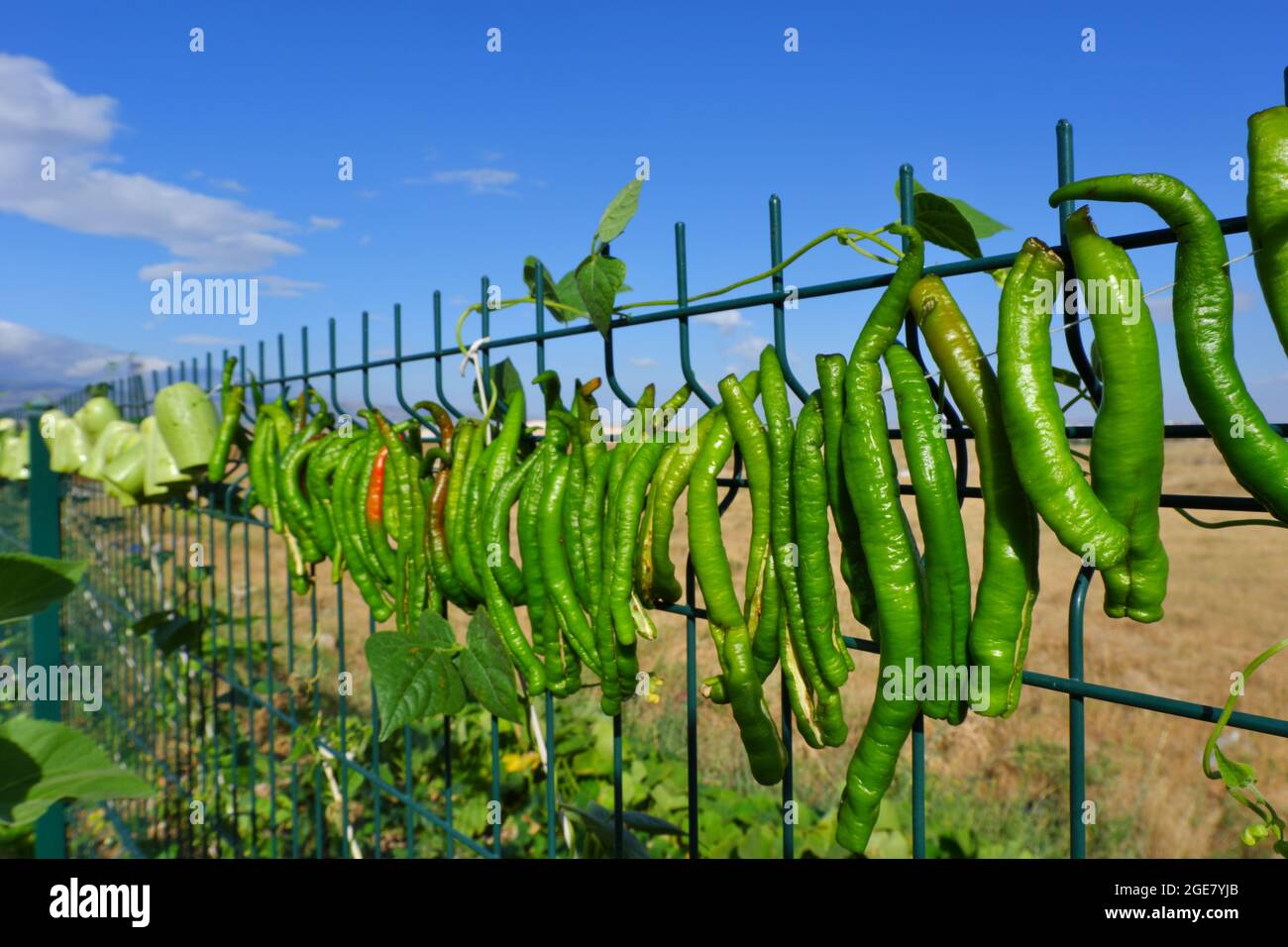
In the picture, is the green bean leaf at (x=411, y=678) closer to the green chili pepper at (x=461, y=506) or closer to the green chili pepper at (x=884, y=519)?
the green chili pepper at (x=461, y=506)

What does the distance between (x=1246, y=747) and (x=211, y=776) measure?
9840 millimetres

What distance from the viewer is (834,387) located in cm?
133

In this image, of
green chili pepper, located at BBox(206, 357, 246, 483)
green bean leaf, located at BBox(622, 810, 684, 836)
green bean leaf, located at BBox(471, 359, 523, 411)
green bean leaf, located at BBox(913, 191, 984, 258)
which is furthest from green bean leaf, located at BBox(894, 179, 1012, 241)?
green chili pepper, located at BBox(206, 357, 246, 483)

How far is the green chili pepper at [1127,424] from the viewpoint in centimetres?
105

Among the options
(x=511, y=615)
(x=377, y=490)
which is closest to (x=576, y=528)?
(x=511, y=615)

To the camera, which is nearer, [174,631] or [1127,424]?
[1127,424]

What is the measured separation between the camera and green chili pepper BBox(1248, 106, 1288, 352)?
97 centimetres

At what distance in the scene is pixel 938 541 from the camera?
1212 mm

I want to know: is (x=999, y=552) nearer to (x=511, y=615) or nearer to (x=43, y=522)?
(x=511, y=615)

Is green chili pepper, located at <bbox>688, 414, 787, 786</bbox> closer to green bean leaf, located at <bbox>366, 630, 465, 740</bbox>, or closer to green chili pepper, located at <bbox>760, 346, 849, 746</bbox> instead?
green chili pepper, located at <bbox>760, 346, 849, 746</bbox>

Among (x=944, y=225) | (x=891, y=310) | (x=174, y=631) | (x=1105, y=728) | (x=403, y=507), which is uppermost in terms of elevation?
(x=944, y=225)

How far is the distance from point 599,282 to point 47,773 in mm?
1358

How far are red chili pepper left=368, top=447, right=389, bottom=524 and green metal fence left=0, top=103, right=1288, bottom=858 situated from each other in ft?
1.14

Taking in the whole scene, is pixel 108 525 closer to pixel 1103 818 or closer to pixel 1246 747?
pixel 1103 818
